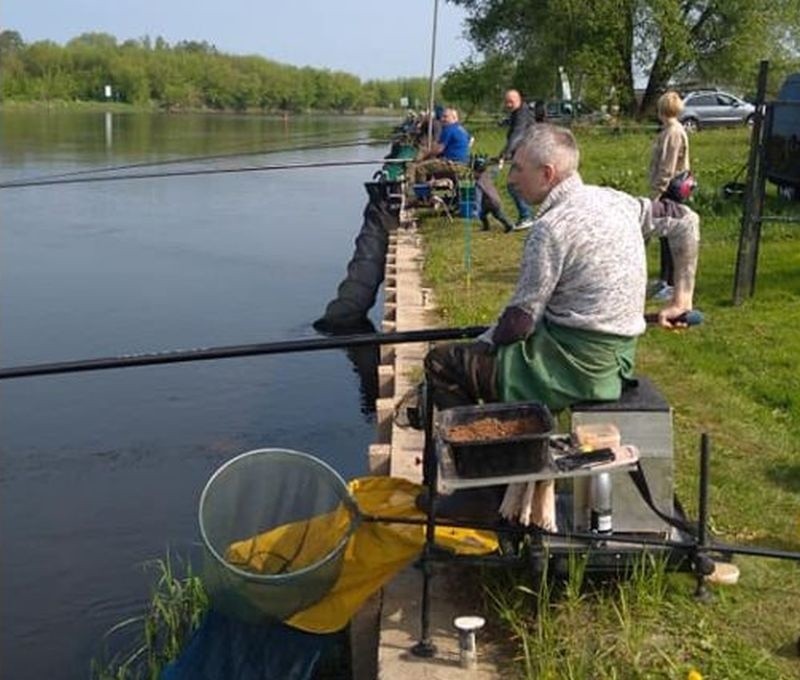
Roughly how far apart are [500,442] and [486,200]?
10.9 metres

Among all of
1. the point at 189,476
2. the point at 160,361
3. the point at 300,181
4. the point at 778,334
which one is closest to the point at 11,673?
the point at 160,361

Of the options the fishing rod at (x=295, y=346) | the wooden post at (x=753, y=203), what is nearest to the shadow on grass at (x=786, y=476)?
the fishing rod at (x=295, y=346)

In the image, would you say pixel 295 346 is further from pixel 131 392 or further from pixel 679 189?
pixel 131 392

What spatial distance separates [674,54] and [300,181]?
1460 centimetres

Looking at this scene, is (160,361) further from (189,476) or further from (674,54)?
(674,54)

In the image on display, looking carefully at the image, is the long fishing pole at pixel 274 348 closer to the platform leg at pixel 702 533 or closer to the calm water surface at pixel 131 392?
the platform leg at pixel 702 533

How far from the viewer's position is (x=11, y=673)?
588 cm

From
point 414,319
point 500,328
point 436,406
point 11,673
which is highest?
point 500,328

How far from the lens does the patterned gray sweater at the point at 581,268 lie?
13.2 feet

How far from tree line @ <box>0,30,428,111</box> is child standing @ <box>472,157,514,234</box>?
76.4 meters

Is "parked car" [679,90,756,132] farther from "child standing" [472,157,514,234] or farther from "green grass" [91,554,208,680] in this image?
"green grass" [91,554,208,680]

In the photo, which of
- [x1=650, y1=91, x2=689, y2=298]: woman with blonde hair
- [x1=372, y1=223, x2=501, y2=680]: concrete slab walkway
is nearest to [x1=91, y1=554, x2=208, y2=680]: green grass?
[x1=372, y1=223, x2=501, y2=680]: concrete slab walkway

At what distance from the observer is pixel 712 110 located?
1395 inches

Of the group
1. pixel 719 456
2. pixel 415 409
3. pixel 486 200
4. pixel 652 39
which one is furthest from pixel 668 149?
pixel 652 39
